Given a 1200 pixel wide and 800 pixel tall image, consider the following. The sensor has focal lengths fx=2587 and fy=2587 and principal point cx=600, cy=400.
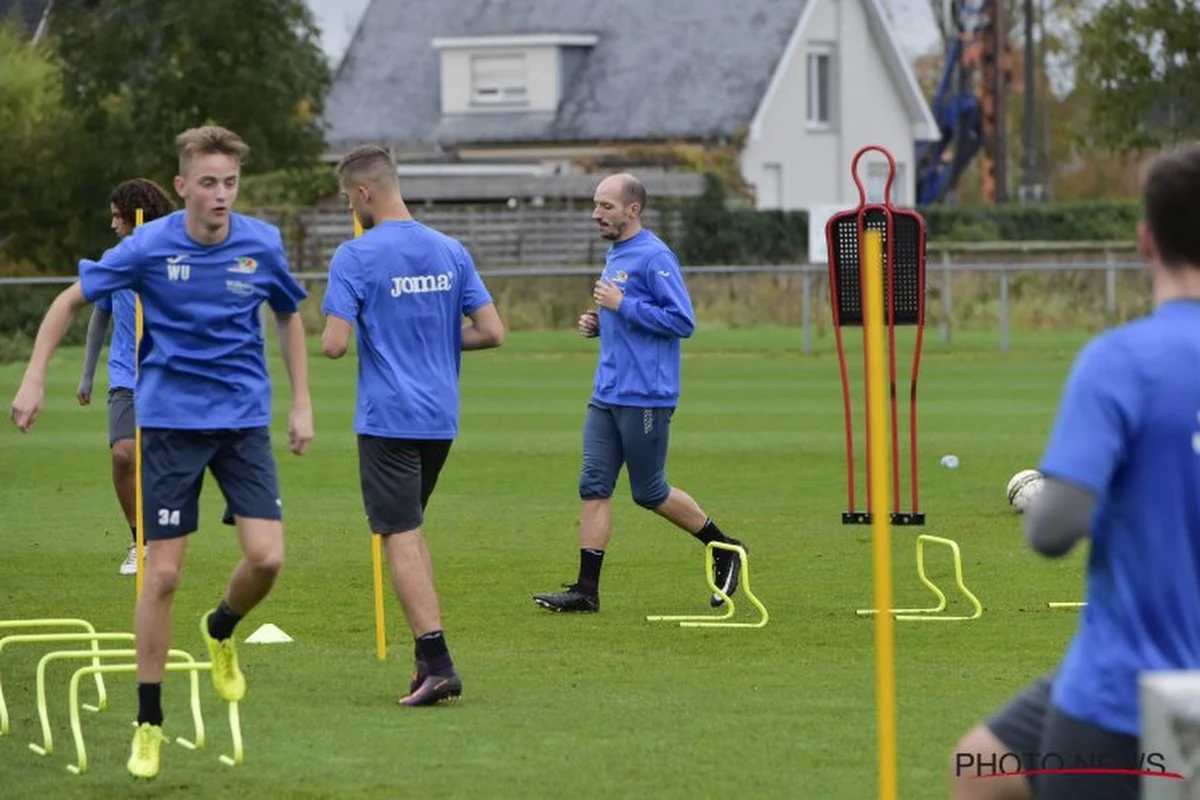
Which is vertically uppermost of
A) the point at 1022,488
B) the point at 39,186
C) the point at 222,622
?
the point at 39,186

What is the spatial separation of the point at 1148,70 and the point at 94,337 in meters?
28.9

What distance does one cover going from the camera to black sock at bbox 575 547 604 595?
1247 centimetres

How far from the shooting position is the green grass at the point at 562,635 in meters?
8.41

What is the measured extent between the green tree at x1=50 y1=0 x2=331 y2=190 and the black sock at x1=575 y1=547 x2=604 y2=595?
3406cm

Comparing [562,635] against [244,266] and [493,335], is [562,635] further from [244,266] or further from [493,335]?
[244,266]

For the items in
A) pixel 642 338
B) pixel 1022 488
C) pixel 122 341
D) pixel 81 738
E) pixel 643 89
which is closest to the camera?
pixel 81 738

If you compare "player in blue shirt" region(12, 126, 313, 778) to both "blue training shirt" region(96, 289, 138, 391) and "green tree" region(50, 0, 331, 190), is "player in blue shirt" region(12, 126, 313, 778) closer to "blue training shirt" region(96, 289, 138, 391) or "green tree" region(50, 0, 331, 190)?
"blue training shirt" region(96, 289, 138, 391)

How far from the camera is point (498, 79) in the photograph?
66625mm

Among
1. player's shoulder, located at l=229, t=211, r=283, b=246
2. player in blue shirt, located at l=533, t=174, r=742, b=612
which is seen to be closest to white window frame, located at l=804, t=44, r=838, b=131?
player in blue shirt, located at l=533, t=174, r=742, b=612

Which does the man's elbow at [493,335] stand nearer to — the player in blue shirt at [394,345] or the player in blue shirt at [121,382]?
the player in blue shirt at [394,345]

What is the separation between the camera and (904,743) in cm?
876

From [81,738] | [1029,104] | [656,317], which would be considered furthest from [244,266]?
[1029,104]

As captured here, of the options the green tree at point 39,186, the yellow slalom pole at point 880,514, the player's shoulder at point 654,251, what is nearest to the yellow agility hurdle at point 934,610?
the player's shoulder at point 654,251

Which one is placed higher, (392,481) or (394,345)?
(394,345)
